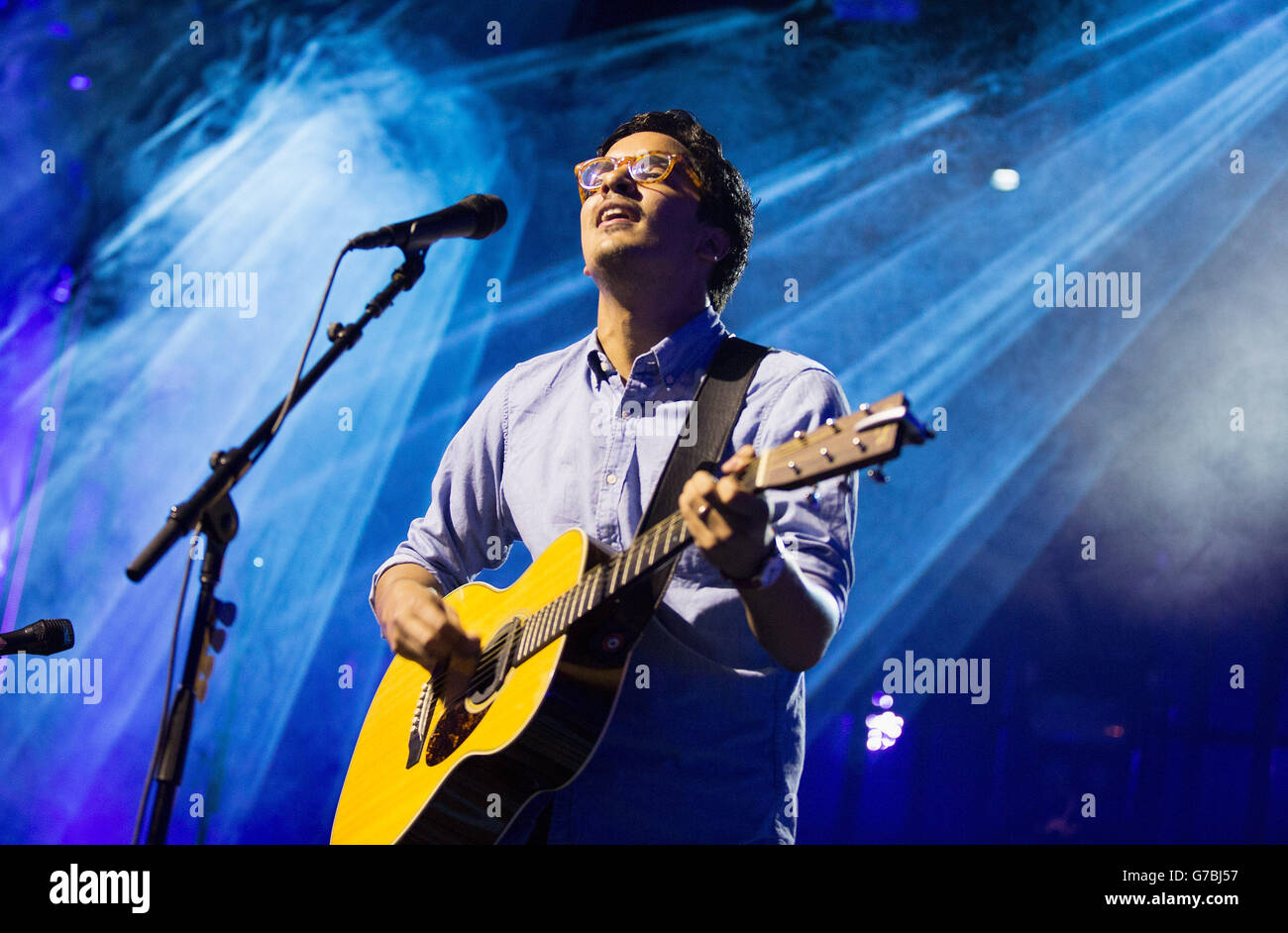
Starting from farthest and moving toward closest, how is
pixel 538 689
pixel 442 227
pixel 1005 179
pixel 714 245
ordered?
pixel 1005 179 < pixel 714 245 < pixel 442 227 < pixel 538 689

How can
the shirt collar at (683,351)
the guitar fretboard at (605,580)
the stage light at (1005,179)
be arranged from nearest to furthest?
1. the guitar fretboard at (605,580)
2. the shirt collar at (683,351)
3. the stage light at (1005,179)

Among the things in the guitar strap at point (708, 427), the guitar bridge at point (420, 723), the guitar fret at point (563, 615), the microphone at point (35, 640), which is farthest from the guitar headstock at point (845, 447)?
the microphone at point (35, 640)

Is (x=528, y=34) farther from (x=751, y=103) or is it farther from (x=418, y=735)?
(x=418, y=735)

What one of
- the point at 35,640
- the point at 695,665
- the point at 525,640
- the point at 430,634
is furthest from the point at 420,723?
the point at 35,640

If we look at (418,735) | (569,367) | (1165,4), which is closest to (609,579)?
(418,735)

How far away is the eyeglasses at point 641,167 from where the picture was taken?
7.90 ft

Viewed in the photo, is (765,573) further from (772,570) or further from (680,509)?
(680,509)

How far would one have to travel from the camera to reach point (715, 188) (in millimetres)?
2535

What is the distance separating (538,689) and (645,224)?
1.13m

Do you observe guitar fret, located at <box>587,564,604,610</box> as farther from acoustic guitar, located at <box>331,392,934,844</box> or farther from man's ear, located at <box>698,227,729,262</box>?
man's ear, located at <box>698,227,729,262</box>

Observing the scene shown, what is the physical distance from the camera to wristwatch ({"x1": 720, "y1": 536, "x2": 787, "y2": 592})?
1644 millimetres

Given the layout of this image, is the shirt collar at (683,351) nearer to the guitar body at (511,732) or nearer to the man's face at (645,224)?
the man's face at (645,224)

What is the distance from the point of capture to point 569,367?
8.09ft

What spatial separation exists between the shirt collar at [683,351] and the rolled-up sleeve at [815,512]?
295mm
